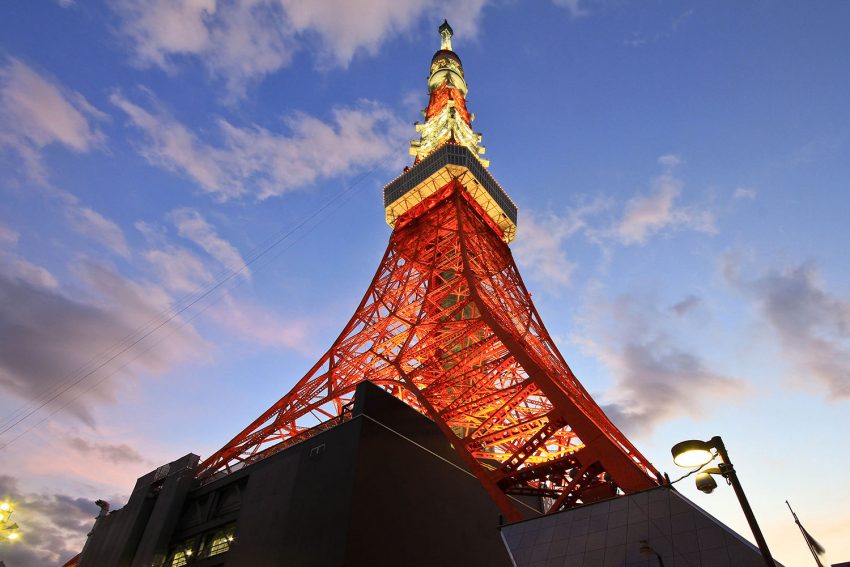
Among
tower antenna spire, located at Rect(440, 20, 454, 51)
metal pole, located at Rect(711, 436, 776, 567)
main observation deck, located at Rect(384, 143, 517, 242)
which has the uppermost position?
tower antenna spire, located at Rect(440, 20, 454, 51)

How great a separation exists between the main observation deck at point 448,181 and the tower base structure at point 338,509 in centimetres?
1589

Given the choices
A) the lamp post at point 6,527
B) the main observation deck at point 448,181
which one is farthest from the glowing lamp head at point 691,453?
the main observation deck at point 448,181

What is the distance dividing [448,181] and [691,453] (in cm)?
2630

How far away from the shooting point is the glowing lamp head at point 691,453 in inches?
182

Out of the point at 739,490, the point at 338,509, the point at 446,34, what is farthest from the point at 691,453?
the point at 446,34

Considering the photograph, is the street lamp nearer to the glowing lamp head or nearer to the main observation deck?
the glowing lamp head

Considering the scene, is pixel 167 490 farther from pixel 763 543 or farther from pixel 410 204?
pixel 763 543

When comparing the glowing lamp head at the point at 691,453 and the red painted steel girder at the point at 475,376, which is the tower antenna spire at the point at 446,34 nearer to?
the red painted steel girder at the point at 475,376

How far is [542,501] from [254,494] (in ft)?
42.0

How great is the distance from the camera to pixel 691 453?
4.64 meters

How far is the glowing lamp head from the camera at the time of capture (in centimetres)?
462

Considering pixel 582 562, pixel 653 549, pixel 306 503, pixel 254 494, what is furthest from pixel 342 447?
pixel 653 549

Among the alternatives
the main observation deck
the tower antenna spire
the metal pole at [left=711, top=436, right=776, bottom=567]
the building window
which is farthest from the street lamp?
the tower antenna spire

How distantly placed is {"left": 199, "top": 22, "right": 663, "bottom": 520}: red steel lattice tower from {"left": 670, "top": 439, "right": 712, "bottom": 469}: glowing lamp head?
733cm
